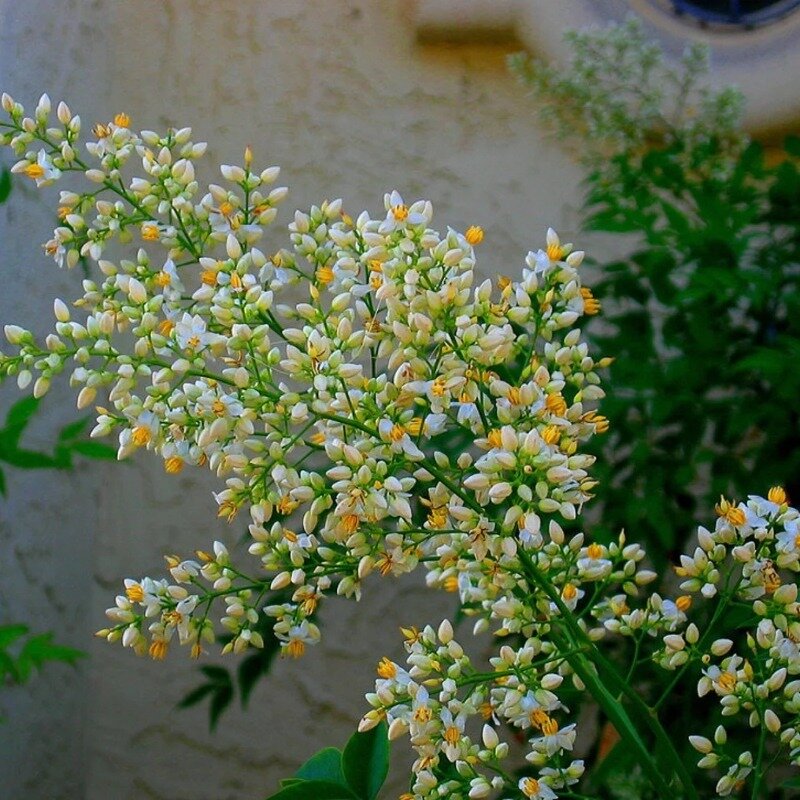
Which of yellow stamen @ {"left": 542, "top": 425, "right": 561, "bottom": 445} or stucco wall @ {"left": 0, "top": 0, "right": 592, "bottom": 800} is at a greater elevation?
yellow stamen @ {"left": 542, "top": 425, "right": 561, "bottom": 445}

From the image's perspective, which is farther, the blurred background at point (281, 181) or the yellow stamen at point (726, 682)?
the blurred background at point (281, 181)

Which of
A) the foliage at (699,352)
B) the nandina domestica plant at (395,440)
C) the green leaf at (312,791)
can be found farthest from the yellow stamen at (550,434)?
the foliage at (699,352)

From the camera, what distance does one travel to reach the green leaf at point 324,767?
64 cm

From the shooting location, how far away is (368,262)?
56 cm

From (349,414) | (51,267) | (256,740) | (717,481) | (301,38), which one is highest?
(349,414)

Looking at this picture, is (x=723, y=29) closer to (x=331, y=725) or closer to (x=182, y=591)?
(x=331, y=725)

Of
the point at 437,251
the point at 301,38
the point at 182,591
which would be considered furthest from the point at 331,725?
the point at 437,251

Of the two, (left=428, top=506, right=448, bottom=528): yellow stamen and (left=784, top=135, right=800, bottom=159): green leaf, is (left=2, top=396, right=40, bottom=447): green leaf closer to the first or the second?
(left=428, top=506, right=448, bottom=528): yellow stamen

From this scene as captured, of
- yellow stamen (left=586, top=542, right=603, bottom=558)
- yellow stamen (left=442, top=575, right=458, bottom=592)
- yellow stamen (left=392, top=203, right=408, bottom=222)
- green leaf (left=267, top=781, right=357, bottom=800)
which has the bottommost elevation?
green leaf (left=267, top=781, right=357, bottom=800)

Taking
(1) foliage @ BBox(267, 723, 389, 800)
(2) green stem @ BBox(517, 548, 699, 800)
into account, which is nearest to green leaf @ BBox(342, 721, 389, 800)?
(1) foliage @ BBox(267, 723, 389, 800)

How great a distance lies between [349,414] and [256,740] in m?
1.47

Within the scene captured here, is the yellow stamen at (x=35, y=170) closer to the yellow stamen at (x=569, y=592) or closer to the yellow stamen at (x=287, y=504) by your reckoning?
the yellow stamen at (x=287, y=504)

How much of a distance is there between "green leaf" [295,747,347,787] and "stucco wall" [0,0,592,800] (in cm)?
112

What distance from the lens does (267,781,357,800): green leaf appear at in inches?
21.9
